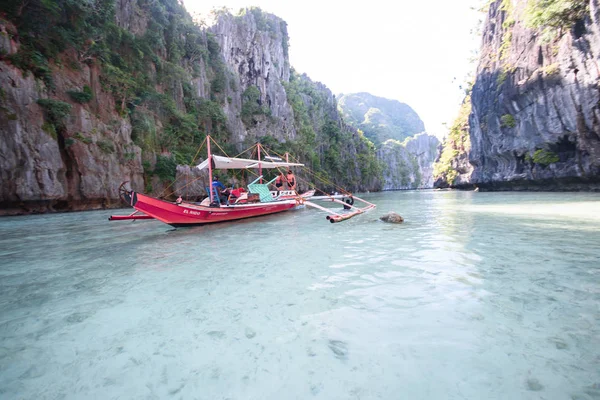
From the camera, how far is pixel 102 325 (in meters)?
2.91

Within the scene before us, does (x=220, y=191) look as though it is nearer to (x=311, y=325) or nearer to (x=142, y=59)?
(x=311, y=325)

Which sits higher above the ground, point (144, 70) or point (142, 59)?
point (142, 59)

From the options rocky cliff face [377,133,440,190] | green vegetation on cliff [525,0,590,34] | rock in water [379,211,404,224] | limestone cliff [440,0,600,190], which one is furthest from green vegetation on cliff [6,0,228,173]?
rocky cliff face [377,133,440,190]

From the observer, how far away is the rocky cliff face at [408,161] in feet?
352

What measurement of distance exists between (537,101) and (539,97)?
0.43m

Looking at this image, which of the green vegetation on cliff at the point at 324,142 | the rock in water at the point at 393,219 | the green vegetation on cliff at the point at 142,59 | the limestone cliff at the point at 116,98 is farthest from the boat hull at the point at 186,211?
the green vegetation on cliff at the point at 324,142

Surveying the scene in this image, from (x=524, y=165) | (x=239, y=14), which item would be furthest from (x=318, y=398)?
(x=239, y=14)

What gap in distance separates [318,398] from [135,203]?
837 cm

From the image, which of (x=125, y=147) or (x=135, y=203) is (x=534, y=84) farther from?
(x=125, y=147)

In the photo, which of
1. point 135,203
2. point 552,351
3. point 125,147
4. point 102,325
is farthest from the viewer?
point 125,147

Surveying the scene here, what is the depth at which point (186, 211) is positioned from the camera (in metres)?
9.62

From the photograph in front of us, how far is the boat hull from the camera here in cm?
859

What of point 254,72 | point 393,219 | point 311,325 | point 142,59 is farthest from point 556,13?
point 254,72

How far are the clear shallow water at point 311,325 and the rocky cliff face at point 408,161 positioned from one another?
9183cm
